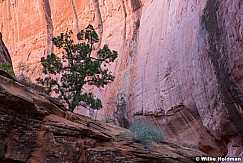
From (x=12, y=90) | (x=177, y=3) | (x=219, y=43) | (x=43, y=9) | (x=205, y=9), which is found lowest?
(x=12, y=90)

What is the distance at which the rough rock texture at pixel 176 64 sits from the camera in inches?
464

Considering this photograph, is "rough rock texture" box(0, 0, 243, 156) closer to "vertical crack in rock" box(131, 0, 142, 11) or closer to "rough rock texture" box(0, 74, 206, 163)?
"vertical crack in rock" box(131, 0, 142, 11)

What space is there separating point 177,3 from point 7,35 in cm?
1933

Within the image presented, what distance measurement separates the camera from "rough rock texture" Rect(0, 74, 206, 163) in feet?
19.0

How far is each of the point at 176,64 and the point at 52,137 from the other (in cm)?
985

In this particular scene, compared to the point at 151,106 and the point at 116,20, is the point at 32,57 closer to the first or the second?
the point at 116,20

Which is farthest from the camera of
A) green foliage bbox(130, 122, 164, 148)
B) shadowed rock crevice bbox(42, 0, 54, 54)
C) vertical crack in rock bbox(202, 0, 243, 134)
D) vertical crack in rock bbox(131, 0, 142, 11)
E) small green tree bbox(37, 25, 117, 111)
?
shadowed rock crevice bbox(42, 0, 54, 54)

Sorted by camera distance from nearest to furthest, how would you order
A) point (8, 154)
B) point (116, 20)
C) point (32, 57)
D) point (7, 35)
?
point (8, 154) → point (116, 20) → point (32, 57) → point (7, 35)

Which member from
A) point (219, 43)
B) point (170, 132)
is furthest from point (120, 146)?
point (170, 132)

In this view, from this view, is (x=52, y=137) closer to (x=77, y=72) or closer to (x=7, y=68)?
(x=7, y=68)

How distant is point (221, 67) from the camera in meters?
11.9

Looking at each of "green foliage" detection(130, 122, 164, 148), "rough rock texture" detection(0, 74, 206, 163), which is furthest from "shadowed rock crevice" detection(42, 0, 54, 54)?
"rough rock texture" detection(0, 74, 206, 163)

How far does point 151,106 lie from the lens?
17.1 metres

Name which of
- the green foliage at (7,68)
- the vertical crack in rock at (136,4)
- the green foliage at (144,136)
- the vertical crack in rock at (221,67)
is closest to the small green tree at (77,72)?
the green foliage at (7,68)
